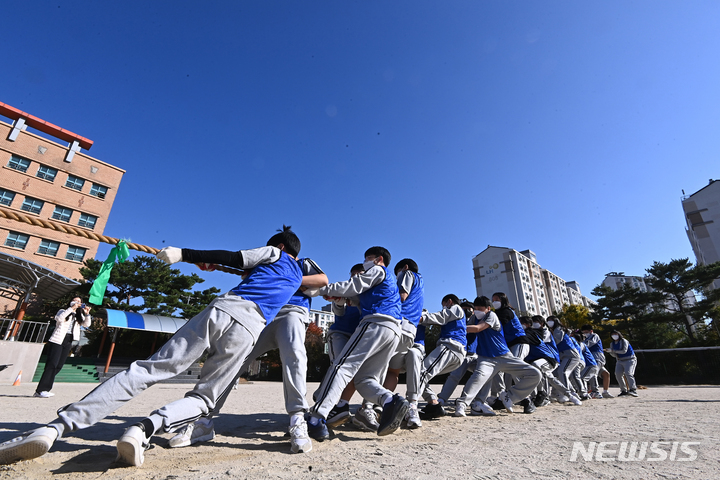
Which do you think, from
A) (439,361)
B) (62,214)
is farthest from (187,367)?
(62,214)

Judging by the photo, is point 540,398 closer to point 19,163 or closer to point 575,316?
point 575,316

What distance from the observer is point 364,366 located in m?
3.61

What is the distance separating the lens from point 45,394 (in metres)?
6.51

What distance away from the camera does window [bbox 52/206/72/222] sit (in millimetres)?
28567

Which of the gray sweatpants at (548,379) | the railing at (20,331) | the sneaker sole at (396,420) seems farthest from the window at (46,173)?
the gray sweatpants at (548,379)

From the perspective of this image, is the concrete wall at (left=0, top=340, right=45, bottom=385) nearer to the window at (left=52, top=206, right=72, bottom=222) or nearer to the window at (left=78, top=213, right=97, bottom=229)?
the window at (left=78, top=213, right=97, bottom=229)

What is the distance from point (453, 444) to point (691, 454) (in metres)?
1.64

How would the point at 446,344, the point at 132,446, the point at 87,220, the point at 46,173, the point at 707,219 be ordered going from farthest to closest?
the point at 707,219
the point at 87,220
the point at 46,173
the point at 446,344
the point at 132,446

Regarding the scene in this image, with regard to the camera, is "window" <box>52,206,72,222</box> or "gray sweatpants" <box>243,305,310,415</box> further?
"window" <box>52,206,72,222</box>

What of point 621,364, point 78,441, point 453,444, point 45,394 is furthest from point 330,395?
point 621,364

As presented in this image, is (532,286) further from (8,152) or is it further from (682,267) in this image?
(8,152)

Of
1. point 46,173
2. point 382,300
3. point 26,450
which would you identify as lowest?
point 26,450

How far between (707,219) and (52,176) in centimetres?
7414

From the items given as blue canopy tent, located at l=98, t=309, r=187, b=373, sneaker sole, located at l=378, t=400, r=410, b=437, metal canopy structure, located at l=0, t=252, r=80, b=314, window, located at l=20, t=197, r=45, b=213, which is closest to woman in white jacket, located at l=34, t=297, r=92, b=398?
sneaker sole, located at l=378, t=400, r=410, b=437
